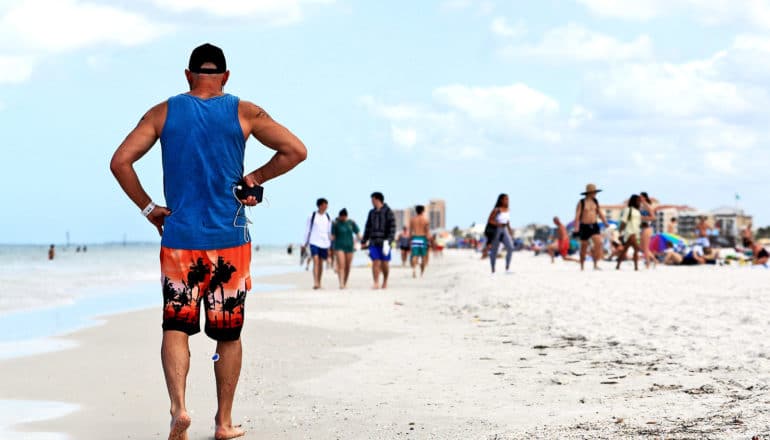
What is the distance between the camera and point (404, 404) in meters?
5.16

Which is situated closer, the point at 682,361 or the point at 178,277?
the point at 178,277

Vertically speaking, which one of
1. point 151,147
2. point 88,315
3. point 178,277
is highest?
point 151,147

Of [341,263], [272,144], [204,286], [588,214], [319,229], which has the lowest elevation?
[341,263]

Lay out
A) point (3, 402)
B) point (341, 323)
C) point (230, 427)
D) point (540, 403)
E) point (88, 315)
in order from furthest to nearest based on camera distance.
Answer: point (88, 315), point (341, 323), point (3, 402), point (540, 403), point (230, 427)

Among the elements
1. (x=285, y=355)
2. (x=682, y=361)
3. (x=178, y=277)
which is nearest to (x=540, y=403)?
(x=682, y=361)

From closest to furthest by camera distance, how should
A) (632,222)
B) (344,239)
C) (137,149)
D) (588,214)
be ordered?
(137,149) → (344,239) → (588,214) → (632,222)

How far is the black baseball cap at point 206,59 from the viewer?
4055 mm

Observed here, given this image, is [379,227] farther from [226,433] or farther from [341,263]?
[226,433]

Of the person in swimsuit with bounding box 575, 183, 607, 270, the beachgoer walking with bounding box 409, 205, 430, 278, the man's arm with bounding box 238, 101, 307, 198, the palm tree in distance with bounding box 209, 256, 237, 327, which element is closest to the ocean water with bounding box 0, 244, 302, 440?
the palm tree in distance with bounding box 209, 256, 237, 327

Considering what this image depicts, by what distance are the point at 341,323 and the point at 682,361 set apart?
5041 mm

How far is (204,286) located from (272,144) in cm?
73

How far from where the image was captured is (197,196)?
394 cm

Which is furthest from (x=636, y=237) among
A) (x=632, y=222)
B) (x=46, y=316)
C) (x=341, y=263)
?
(x=46, y=316)

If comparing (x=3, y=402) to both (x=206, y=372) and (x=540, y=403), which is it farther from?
(x=540, y=403)
